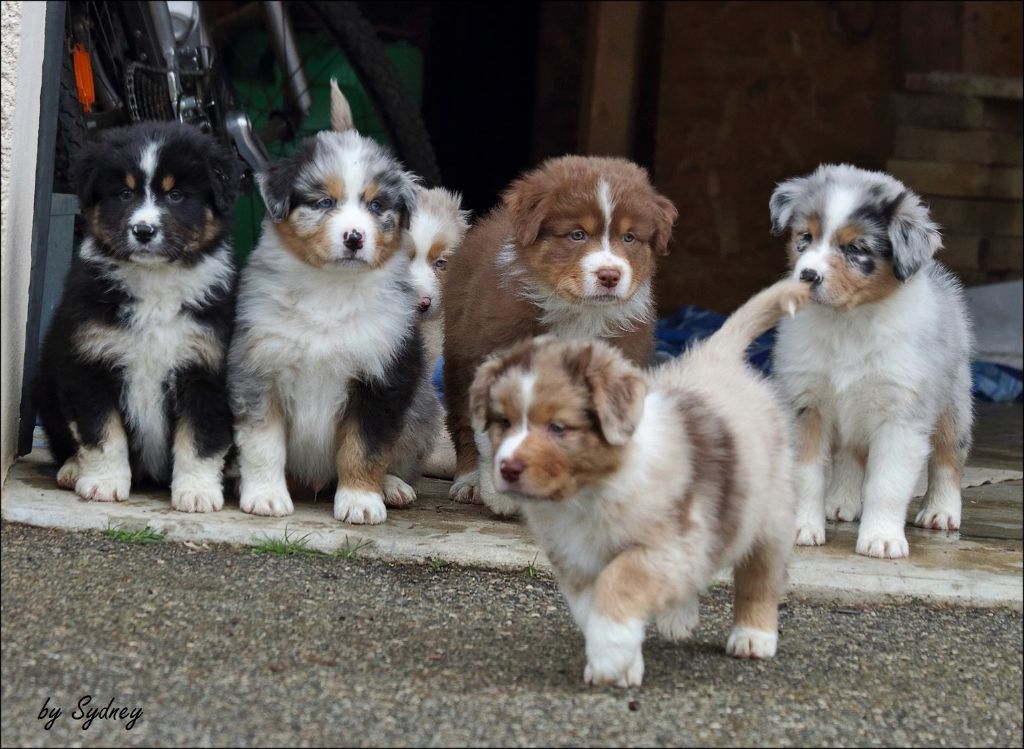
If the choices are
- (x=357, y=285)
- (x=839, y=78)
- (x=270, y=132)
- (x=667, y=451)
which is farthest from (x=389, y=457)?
(x=839, y=78)

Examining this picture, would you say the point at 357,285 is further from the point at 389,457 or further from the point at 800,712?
the point at 800,712

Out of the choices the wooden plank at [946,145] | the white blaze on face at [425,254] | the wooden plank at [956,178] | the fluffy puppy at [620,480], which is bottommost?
the fluffy puppy at [620,480]

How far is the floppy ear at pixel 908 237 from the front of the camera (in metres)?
5.07

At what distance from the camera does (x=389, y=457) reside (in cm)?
525

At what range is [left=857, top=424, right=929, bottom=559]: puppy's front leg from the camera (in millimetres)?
5137

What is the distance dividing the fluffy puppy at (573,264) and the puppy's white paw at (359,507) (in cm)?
48

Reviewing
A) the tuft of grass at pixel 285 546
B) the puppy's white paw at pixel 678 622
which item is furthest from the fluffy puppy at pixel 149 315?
the puppy's white paw at pixel 678 622

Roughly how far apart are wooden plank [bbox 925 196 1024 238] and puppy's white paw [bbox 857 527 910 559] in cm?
583

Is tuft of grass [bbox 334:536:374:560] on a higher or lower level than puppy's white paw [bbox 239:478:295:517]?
lower

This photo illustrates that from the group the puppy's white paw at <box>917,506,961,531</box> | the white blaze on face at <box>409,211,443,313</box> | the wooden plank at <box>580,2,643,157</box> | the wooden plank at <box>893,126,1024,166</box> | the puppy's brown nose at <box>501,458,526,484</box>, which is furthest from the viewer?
the wooden plank at <box>893,126,1024,166</box>

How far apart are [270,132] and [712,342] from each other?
14.7ft

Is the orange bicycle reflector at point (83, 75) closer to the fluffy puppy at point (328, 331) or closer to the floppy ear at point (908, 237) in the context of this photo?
the fluffy puppy at point (328, 331)

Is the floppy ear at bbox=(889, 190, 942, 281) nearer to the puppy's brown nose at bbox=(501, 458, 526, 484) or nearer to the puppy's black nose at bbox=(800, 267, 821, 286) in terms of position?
the puppy's black nose at bbox=(800, 267, 821, 286)

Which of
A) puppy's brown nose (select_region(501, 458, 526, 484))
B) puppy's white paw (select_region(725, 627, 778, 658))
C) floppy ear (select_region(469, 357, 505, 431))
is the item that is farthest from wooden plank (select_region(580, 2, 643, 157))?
puppy's brown nose (select_region(501, 458, 526, 484))
